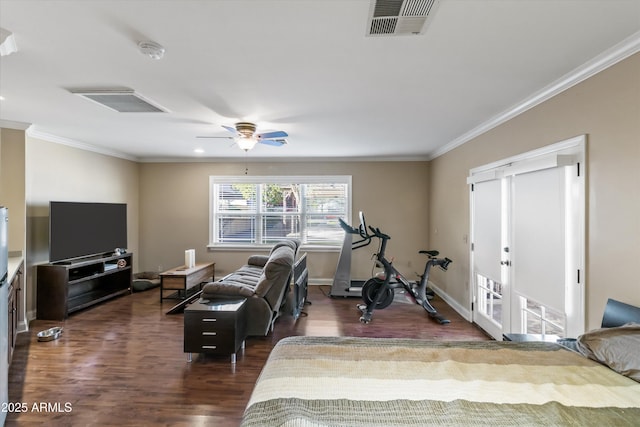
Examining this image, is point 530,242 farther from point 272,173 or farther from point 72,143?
point 72,143

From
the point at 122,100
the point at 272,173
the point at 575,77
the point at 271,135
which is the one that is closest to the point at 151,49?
the point at 122,100

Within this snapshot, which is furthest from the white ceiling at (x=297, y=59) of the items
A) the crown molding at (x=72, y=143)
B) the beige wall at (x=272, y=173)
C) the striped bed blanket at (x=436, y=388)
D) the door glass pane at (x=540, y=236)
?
the beige wall at (x=272, y=173)

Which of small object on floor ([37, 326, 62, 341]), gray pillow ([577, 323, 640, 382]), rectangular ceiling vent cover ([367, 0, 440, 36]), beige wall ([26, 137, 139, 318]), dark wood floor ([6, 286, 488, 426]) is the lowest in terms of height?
dark wood floor ([6, 286, 488, 426])

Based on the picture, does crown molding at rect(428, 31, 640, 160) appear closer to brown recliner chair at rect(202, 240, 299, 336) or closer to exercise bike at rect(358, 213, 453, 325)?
exercise bike at rect(358, 213, 453, 325)

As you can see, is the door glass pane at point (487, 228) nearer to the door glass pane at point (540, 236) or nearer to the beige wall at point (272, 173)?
the door glass pane at point (540, 236)

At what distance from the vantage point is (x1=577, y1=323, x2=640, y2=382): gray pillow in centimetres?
144

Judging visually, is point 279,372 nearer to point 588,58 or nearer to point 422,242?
point 588,58

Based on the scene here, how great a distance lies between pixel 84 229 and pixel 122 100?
2.65 meters

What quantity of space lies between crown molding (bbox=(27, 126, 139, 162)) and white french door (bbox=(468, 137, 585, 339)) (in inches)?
220

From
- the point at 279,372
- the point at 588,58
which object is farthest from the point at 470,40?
the point at 279,372

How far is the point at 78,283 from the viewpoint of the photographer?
Result: 4.57 meters

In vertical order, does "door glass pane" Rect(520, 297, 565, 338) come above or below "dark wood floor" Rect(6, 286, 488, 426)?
above

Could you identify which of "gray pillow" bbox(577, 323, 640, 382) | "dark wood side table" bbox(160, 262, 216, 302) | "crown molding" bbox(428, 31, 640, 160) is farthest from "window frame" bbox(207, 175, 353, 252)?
"gray pillow" bbox(577, 323, 640, 382)

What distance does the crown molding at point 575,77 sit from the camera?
185 cm
